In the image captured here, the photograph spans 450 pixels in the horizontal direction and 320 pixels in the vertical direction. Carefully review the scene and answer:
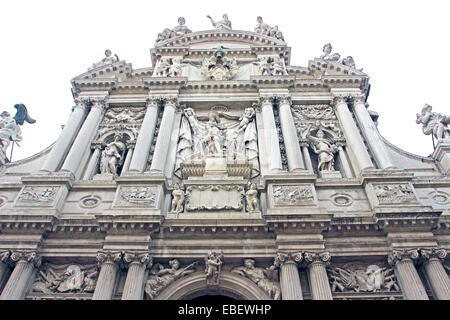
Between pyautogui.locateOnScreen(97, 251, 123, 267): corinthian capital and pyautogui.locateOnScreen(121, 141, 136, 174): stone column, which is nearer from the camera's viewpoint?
pyautogui.locateOnScreen(97, 251, 123, 267): corinthian capital

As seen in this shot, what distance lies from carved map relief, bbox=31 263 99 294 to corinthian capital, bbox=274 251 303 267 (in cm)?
464

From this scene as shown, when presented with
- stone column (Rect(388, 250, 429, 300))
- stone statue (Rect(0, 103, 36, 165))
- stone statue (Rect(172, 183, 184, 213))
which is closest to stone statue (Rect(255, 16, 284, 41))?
stone statue (Rect(172, 183, 184, 213))

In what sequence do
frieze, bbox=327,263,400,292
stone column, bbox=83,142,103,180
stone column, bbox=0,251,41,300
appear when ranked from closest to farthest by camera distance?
stone column, bbox=0,251,41,300, frieze, bbox=327,263,400,292, stone column, bbox=83,142,103,180

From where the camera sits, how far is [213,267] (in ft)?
30.0

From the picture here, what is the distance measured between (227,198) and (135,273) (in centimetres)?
328

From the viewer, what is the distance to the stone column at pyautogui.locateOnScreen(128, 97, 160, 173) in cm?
Answer: 1170

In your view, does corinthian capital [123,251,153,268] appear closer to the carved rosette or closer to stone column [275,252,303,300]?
stone column [275,252,303,300]

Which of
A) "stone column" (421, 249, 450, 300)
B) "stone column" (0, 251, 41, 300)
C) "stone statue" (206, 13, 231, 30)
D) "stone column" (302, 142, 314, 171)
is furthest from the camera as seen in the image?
"stone statue" (206, 13, 231, 30)

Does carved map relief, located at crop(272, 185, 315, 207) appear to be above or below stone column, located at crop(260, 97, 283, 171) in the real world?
below

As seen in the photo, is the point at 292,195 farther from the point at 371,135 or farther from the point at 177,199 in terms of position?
the point at 371,135

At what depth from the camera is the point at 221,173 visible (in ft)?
38.0

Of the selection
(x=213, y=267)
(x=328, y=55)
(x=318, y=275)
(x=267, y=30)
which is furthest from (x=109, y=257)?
(x=267, y=30)
